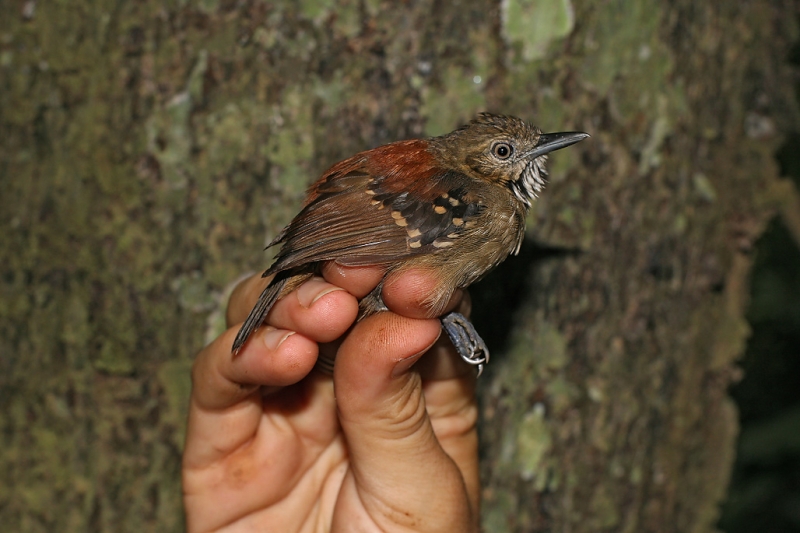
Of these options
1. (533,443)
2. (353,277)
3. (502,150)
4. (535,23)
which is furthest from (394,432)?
(535,23)

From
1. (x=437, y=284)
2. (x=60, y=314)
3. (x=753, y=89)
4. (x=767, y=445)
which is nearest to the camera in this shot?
(x=437, y=284)

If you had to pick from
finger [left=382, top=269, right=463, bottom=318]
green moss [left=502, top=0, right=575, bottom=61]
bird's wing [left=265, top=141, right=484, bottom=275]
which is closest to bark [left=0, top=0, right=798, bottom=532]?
green moss [left=502, top=0, right=575, bottom=61]

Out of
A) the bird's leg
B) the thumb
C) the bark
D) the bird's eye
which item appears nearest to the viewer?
the thumb

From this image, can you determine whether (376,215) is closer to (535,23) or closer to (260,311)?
(260,311)

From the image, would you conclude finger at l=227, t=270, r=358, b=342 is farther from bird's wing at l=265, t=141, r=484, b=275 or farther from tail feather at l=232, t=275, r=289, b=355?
bird's wing at l=265, t=141, r=484, b=275

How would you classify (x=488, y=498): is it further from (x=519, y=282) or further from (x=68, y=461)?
(x=68, y=461)

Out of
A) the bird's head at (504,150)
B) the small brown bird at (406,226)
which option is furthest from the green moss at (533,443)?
the bird's head at (504,150)

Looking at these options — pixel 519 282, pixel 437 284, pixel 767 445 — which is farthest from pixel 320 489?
pixel 767 445
